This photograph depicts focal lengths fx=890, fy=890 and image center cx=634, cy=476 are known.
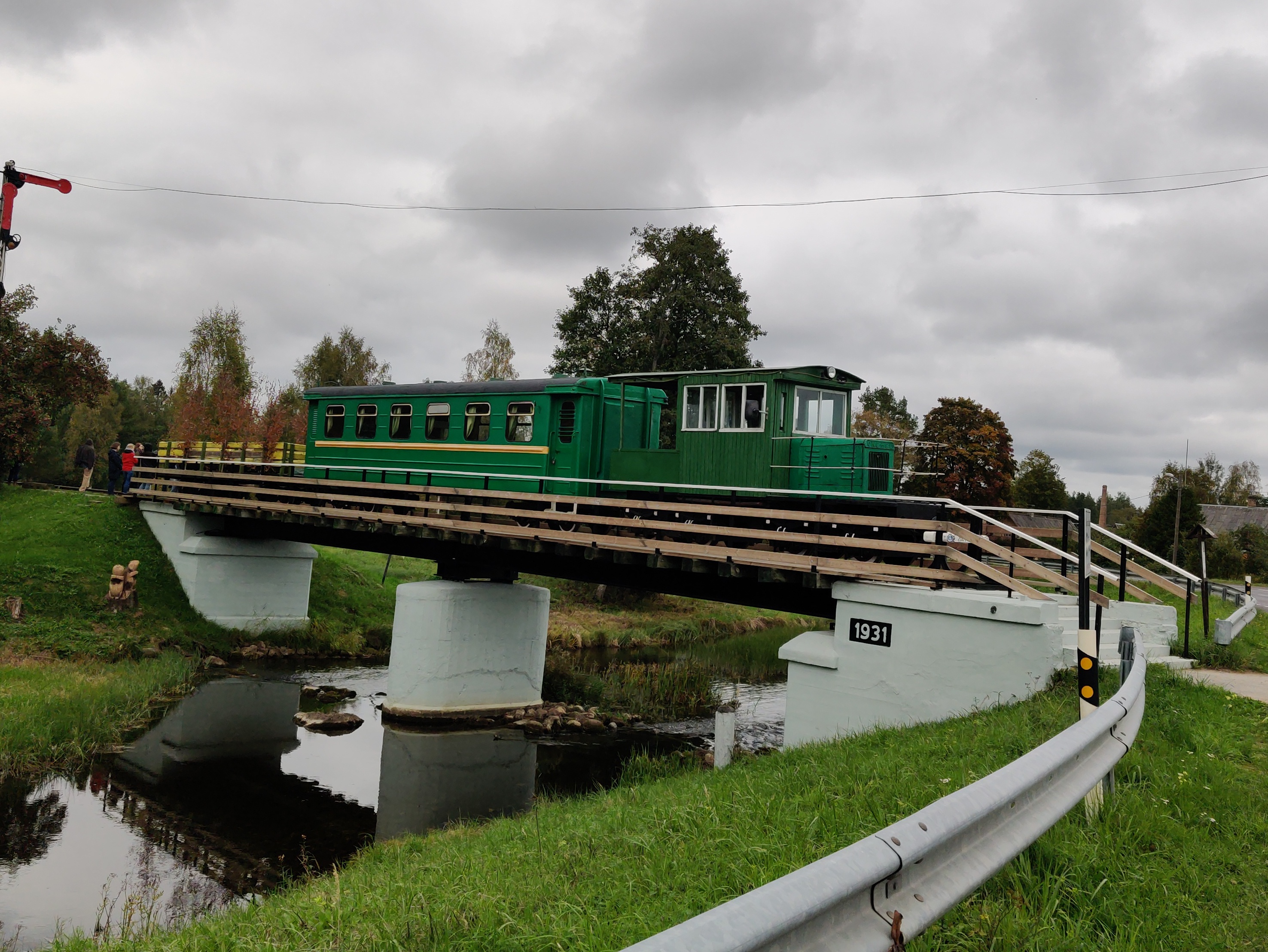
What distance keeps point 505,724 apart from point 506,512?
4.74 m

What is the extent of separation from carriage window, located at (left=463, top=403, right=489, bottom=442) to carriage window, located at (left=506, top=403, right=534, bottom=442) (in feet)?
2.24

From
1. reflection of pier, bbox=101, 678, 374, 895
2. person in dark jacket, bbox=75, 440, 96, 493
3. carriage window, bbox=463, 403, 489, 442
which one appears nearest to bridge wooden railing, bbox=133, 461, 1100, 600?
carriage window, bbox=463, 403, 489, 442

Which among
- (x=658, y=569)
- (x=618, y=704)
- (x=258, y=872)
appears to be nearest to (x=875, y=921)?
(x=258, y=872)

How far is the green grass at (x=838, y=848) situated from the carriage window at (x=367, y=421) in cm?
1470

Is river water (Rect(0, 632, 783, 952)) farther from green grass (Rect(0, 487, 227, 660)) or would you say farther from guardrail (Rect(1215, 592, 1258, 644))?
guardrail (Rect(1215, 592, 1258, 644))

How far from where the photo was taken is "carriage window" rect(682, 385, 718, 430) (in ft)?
51.2

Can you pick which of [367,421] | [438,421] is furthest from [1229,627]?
[367,421]

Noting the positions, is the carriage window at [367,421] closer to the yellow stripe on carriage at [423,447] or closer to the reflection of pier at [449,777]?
the yellow stripe on carriage at [423,447]

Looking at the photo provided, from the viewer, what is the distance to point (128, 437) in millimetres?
73812

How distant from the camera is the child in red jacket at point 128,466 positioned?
26922mm

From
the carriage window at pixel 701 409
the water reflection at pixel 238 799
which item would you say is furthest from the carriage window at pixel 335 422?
the carriage window at pixel 701 409

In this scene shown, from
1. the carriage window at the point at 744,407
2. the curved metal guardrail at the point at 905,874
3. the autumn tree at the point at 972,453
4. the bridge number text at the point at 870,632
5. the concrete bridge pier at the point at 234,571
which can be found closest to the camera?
the curved metal guardrail at the point at 905,874

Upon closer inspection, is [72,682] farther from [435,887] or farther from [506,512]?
[435,887]

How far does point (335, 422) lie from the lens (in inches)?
899
